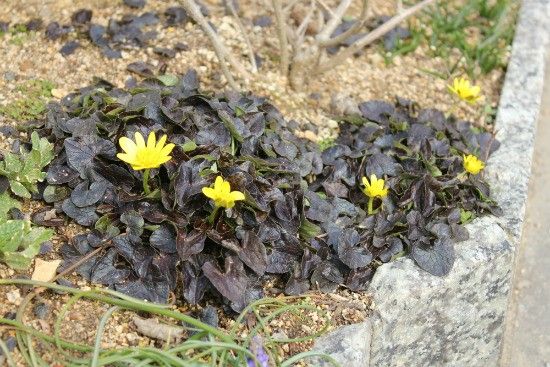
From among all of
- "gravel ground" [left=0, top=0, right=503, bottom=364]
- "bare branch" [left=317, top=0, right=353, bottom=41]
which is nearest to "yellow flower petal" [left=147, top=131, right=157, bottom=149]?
"gravel ground" [left=0, top=0, right=503, bottom=364]

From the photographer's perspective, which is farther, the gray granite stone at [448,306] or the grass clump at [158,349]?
the gray granite stone at [448,306]

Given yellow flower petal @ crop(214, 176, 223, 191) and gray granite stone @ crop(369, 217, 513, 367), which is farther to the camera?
gray granite stone @ crop(369, 217, 513, 367)

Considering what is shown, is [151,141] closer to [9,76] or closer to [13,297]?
[13,297]

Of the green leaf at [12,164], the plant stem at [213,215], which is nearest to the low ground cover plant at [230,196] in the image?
the plant stem at [213,215]

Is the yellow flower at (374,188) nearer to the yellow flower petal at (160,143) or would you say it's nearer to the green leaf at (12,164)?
the yellow flower petal at (160,143)

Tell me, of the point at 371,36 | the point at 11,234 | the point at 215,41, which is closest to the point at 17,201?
the point at 11,234

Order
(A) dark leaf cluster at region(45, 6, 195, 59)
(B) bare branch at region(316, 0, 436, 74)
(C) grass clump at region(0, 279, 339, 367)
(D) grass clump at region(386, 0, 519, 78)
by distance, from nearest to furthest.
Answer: (C) grass clump at region(0, 279, 339, 367), (B) bare branch at region(316, 0, 436, 74), (A) dark leaf cluster at region(45, 6, 195, 59), (D) grass clump at region(386, 0, 519, 78)

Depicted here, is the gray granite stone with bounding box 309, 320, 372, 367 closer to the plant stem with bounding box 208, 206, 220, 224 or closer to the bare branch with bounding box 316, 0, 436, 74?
the plant stem with bounding box 208, 206, 220, 224
